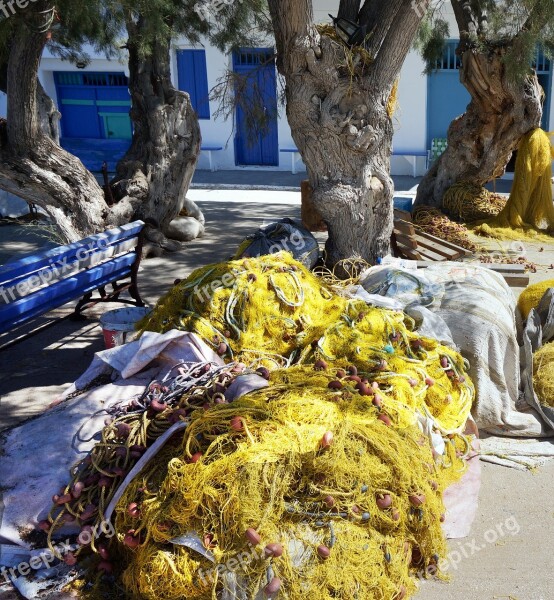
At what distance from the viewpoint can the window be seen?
16.0 m

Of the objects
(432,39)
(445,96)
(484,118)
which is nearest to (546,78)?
(445,96)

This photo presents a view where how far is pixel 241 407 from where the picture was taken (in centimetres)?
371

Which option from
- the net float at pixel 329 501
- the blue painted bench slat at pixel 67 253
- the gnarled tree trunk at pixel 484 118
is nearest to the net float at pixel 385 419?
the net float at pixel 329 501

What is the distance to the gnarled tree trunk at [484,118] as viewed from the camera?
32.1ft

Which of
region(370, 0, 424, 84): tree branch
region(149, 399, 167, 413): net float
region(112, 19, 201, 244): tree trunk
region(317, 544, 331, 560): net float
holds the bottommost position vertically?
region(317, 544, 331, 560): net float

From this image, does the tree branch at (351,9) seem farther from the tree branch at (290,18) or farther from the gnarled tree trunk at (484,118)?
the gnarled tree trunk at (484,118)

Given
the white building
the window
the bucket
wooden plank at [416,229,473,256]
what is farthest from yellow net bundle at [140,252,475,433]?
the window

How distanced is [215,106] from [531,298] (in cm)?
1251

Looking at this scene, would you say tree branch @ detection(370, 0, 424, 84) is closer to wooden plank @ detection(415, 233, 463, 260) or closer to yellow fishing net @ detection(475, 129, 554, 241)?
wooden plank @ detection(415, 233, 463, 260)

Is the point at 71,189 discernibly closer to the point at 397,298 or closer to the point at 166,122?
the point at 166,122

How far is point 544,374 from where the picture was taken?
5.14 meters

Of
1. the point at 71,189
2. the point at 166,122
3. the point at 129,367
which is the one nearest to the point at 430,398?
the point at 129,367

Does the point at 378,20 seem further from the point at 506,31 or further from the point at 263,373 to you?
the point at 506,31

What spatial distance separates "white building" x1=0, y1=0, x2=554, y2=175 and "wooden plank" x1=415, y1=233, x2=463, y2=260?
643 centimetres
